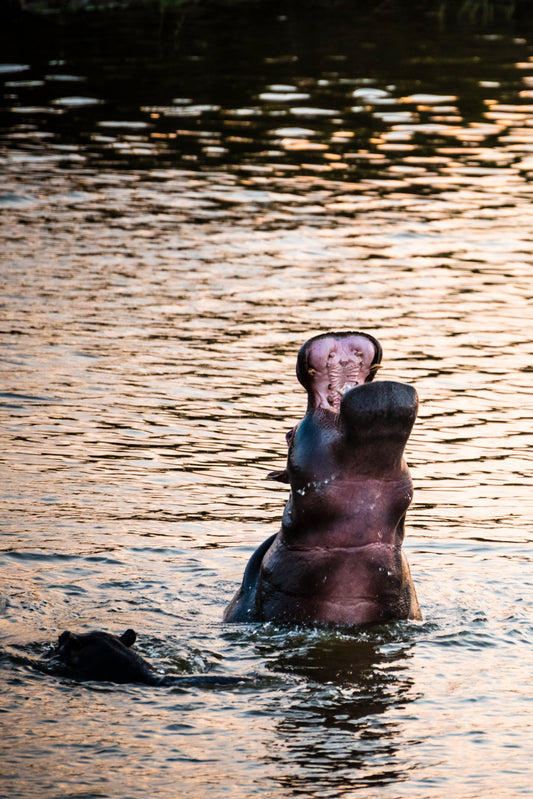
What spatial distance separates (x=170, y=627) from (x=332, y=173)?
480 inches

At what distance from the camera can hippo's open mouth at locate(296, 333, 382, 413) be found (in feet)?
19.1

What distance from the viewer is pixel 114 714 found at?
234 inches

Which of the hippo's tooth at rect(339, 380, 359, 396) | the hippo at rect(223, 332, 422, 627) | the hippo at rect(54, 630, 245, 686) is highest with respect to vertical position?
the hippo's tooth at rect(339, 380, 359, 396)

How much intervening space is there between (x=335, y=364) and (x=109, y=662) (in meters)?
1.51

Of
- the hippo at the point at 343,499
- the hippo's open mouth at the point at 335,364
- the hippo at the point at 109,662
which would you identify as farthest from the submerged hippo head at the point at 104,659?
the hippo's open mouth at the point at 335,364

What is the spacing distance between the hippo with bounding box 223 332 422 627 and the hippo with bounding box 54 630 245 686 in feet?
1.70

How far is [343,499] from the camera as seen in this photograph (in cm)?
606

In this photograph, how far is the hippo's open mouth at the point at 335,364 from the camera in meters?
5.83

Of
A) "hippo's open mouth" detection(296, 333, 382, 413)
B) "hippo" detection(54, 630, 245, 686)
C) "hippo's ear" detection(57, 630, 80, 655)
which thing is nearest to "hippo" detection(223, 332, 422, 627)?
"hippo's open mouth" detection(296, 333, 382, 413)

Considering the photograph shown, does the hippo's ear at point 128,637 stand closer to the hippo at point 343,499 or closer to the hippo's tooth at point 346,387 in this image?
the hippo at point 343,499

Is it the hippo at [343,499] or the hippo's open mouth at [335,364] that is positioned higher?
the hippo's open mouth at [335,364]

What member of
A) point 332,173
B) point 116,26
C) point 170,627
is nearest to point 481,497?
point 170,627

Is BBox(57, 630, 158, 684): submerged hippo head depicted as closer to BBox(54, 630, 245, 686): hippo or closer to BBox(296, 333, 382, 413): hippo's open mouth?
BBox(54, 630, 245, 686): hippo

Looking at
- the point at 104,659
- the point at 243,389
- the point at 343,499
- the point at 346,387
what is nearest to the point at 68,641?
the point at 104,659
